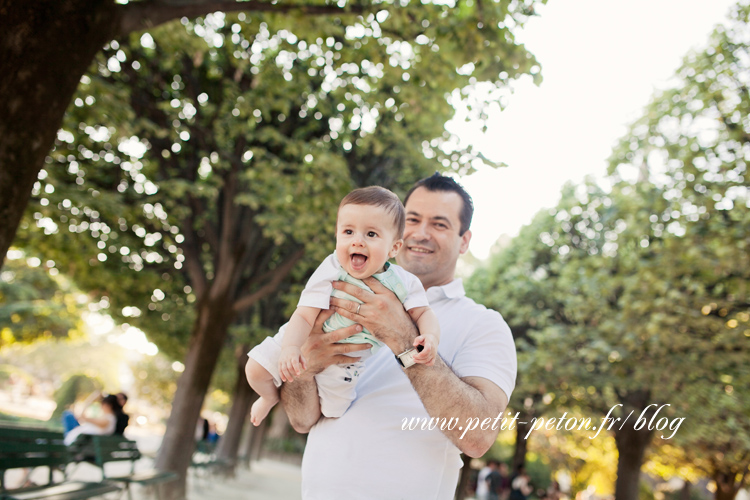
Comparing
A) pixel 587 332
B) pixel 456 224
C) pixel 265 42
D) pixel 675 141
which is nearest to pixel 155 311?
pixel 265 42

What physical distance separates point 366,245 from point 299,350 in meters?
0.50

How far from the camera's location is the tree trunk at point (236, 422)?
57.6 ft

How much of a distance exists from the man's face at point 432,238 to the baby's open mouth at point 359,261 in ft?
2.38

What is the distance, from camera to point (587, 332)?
14227mm

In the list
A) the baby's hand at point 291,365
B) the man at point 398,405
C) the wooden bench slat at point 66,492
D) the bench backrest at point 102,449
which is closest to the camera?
the baby's hand at point 291,365

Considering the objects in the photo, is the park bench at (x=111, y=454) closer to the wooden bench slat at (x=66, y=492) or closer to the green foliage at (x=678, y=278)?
the wooden bench slat at (x=66, y=492)

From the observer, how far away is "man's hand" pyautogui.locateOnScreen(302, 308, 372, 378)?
7.07 feet

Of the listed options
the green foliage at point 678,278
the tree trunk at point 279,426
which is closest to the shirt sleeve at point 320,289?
the green foliage at point 678,278

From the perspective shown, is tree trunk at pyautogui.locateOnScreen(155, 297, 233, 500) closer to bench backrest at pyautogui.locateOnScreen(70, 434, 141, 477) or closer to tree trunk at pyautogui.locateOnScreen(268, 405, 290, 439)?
bench backrest at pyautogui.locateOnScreen(70, 434, 141, 477)

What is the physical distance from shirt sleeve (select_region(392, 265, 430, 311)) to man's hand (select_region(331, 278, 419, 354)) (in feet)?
0.16

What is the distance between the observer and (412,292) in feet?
7.63

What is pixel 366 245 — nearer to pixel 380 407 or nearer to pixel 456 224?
pixel 380 407

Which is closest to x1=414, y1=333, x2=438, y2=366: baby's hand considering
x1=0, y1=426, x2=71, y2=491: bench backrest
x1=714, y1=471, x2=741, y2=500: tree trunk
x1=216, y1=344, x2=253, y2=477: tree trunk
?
x1=0, y1=426, x2=71, y2=491: bench backrest

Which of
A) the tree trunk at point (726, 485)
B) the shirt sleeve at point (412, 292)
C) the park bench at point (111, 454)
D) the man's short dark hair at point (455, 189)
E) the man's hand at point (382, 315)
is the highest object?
the man's short dark hair at point (455, 189)
